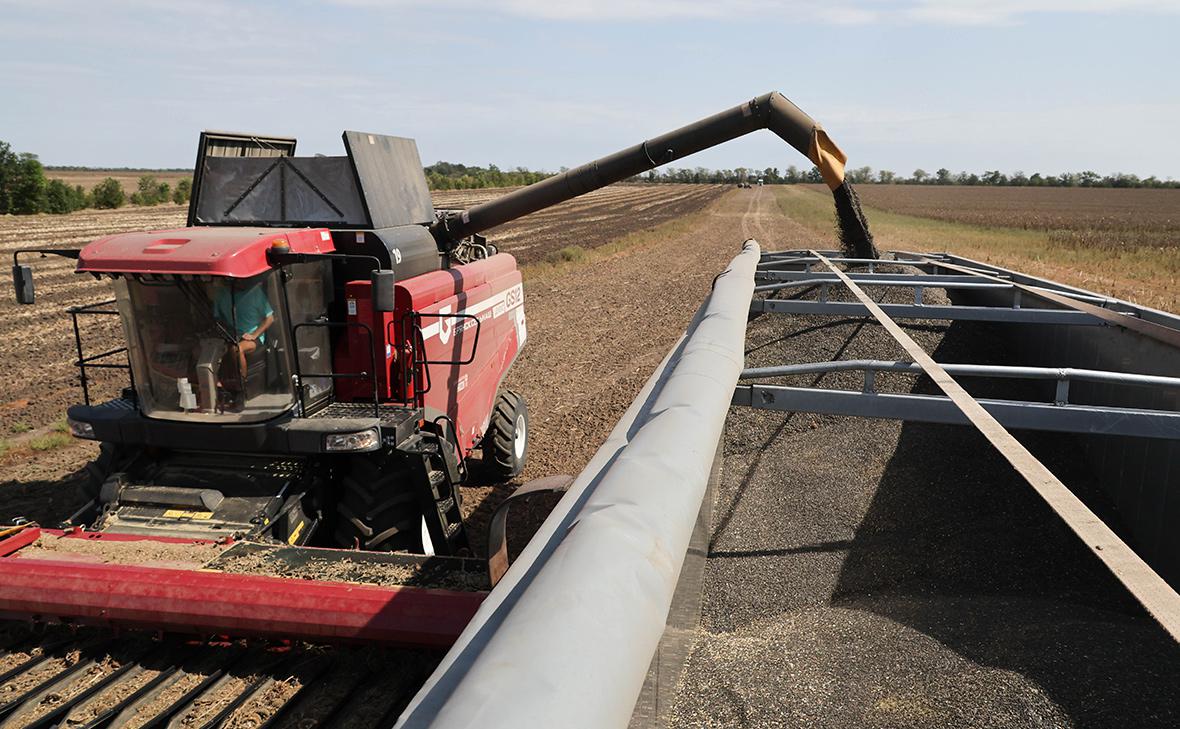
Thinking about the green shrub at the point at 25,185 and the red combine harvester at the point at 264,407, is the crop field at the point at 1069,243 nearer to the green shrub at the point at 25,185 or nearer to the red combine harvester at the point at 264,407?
the red combine harvester at the point at 264,407

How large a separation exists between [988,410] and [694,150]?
4.62 meters

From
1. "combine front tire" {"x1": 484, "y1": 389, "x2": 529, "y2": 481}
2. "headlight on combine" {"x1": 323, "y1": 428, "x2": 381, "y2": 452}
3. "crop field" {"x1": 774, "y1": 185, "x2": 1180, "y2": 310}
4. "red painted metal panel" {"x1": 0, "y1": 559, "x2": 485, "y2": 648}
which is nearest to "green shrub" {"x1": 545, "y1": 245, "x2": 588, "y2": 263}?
"crop field" {"x1": 774, "y1": 185, "x2": 1180, "y2": 310}

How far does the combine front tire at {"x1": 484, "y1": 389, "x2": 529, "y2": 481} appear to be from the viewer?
6.79 m

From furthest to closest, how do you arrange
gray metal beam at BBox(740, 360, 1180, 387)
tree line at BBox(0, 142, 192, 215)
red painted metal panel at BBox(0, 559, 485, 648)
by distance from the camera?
tree line at BBox(0, 142, 192, 215), red painted metal panel at BBox(0, 559, 485, 648), gray metal beam at BBox(740, 360, 1180, 387)

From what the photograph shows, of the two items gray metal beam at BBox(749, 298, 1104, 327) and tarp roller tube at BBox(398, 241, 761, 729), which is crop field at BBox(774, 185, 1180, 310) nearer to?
gray metal beam at BBox(749, 298, 1104, 327)

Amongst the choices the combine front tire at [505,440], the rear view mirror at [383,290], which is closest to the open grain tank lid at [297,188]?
the rear view mirror at [383,290]

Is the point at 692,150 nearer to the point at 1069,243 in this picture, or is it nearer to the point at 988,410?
the point at 988,410

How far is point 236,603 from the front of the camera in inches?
142

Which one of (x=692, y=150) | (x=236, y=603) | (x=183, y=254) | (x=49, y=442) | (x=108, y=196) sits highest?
(x=108, y=196)

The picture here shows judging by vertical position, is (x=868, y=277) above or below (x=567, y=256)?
above

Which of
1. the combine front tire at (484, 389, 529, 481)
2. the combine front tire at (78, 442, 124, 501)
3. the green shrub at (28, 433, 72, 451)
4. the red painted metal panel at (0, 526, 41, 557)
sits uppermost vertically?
the combine front tire at (78, 442, 124, 501)

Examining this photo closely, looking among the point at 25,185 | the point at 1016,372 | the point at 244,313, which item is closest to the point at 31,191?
the point at 25,185

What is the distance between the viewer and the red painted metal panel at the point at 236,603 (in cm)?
354

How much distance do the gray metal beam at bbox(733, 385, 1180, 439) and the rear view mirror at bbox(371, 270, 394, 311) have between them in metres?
1.88
